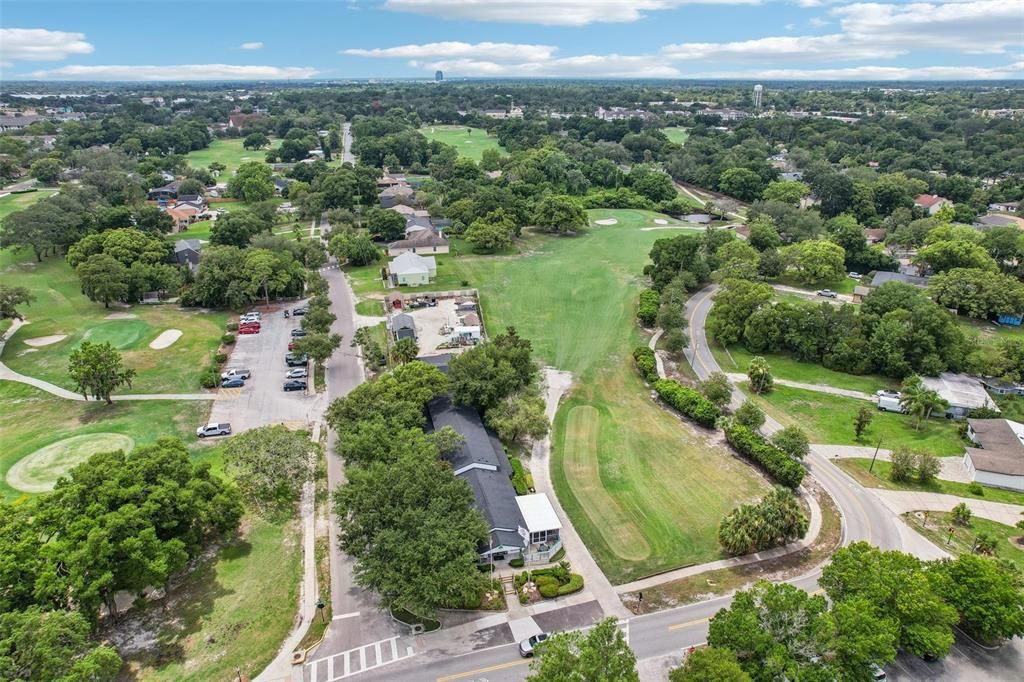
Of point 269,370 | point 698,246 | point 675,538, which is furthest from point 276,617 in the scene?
point 698,246

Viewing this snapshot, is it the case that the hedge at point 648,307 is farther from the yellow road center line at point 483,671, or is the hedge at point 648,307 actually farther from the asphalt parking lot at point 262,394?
the yellow road center line at point 483,671

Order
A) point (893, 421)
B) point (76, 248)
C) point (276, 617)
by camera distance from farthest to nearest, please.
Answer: point (76, 248), point (893, 421), point (276, 617)

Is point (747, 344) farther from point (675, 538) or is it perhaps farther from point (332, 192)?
point (332, 192)

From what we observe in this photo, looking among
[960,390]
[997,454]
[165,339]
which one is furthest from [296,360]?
[960,390]

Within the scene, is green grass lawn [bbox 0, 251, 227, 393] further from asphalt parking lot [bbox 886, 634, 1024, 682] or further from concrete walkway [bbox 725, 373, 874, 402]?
asphalt parking lot [bbox 886, 634, 1024, 682]

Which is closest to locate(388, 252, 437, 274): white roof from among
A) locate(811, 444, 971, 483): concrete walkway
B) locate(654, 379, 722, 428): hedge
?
locate(654, 379, 722, 428): hedge

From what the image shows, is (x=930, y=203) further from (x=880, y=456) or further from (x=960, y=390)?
(x=880, y=456)
